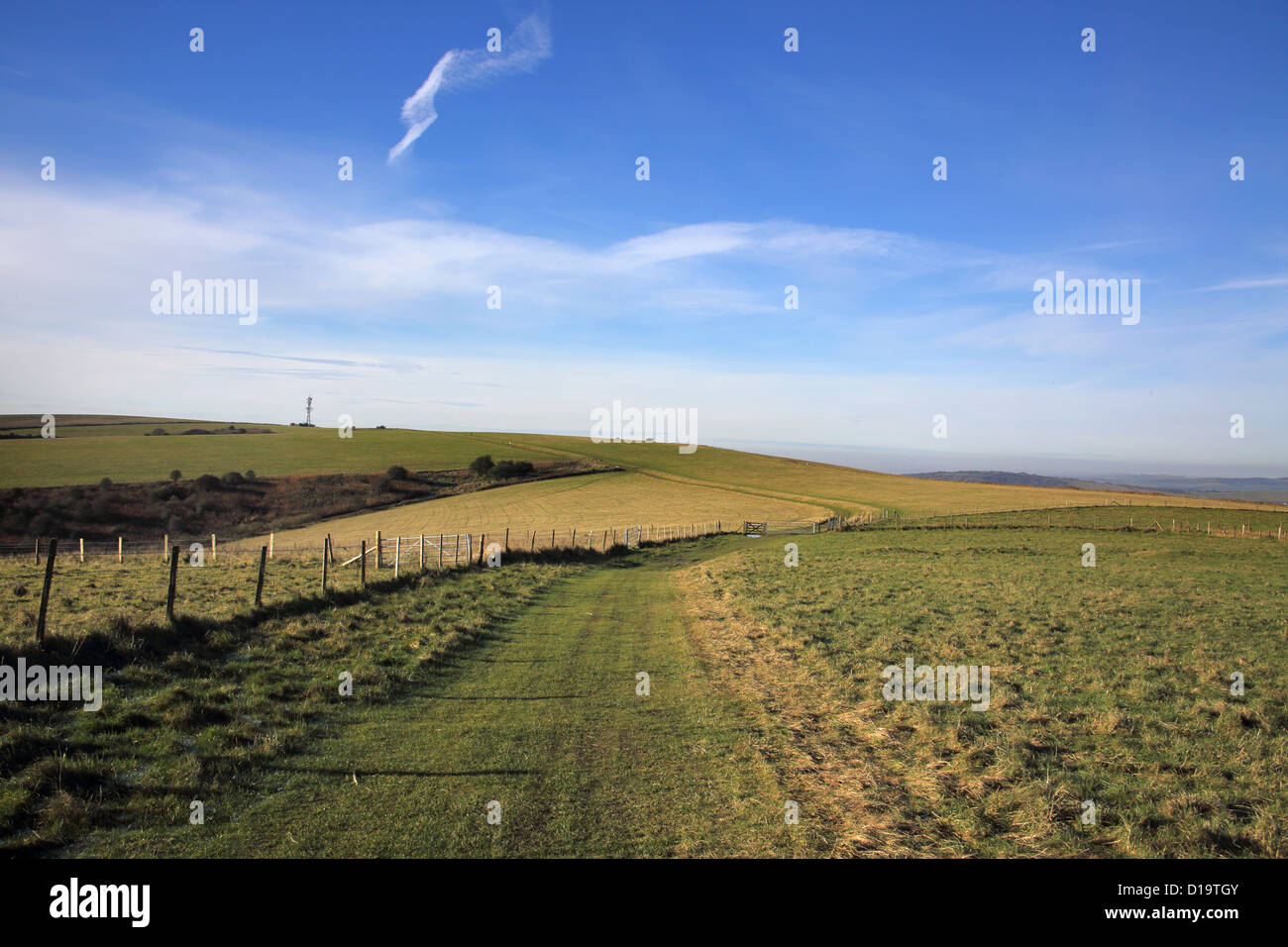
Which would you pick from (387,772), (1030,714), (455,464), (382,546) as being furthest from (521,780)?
(455,464)

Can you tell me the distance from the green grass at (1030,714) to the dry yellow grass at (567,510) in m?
32.8

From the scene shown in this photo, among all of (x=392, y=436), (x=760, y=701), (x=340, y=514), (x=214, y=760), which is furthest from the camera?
(x=392, y=436)

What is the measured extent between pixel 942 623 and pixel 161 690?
51.1 feet

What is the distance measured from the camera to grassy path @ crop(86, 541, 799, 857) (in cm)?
586

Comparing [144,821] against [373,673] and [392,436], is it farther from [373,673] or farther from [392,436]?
[392,436]

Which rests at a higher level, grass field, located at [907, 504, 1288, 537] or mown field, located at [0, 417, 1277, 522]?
mown field, located at [0, 417, 1277, 522]

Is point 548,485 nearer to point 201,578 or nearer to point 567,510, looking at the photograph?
point 567,510

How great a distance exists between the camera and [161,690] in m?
9.48

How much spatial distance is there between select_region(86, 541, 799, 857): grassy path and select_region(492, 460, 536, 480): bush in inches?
2740

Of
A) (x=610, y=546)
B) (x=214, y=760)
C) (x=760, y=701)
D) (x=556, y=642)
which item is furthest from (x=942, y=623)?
(x=610, y=546)

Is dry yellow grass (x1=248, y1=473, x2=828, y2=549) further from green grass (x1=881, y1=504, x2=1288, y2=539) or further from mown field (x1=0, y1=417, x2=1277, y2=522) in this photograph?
green grass (x1=881, y1=504, x2=1288, y2=539)

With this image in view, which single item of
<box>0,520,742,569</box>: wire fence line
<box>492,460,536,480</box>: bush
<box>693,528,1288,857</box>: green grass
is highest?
<box>492,460,536,480</box>: bush

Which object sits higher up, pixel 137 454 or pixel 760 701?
pixel 137 454

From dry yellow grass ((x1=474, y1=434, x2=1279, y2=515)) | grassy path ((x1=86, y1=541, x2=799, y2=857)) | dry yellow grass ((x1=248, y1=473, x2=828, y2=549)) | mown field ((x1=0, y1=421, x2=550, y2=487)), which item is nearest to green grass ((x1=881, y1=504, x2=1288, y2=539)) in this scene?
dry yellow grass ((x1=474, y1=434, x2=1279, y2=515))
